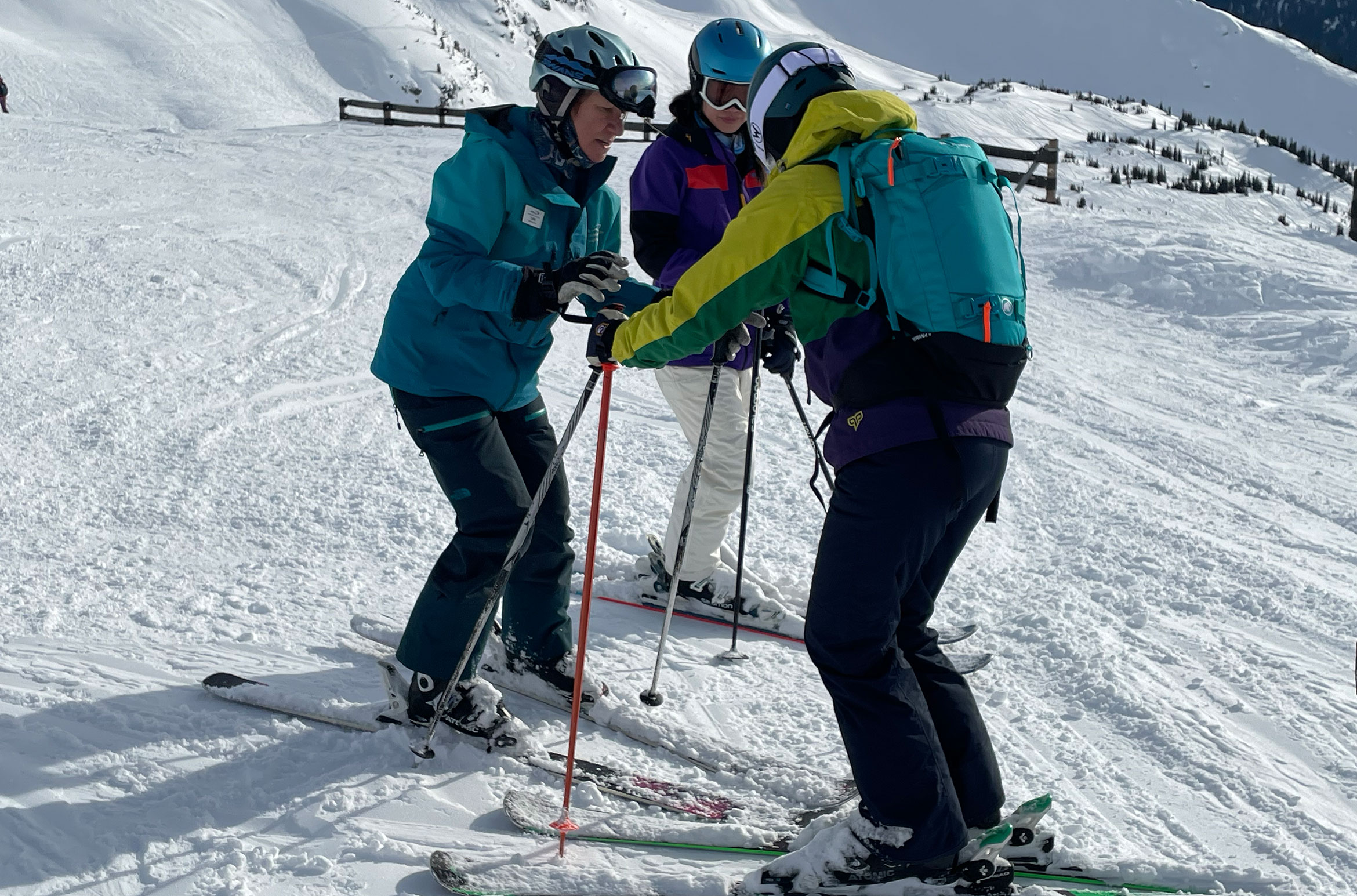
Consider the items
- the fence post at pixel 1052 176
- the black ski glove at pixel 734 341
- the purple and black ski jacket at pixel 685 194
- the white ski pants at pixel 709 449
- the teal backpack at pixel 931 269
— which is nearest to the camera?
the teal backpack at pixel 931 269

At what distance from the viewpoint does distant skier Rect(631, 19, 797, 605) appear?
3949 mm

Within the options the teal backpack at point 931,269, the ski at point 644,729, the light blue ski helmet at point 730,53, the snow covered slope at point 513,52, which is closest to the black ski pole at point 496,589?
the ski at point 644,729

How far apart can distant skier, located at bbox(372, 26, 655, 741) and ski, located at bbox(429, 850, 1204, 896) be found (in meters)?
0.67

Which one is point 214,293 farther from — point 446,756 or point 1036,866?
point 1036,866

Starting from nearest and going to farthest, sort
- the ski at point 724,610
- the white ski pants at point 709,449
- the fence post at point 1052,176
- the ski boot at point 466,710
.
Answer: the ski boot at point 466,710 → the white ski pants at point 709,449 → the ski at point 724,610 → the fence post at point 1052,176

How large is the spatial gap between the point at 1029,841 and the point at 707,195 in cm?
239

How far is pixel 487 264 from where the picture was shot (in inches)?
120

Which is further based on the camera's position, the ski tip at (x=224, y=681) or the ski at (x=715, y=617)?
the ski at (x=715, y=617)

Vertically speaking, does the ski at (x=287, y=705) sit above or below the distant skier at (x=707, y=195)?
below

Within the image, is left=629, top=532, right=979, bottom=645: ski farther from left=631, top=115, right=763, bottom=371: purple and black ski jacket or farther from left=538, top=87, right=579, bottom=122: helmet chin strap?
left=538, top=87, right=579, bottom=122: helmet chin strap

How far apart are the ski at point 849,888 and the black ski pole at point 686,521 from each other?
1.09m

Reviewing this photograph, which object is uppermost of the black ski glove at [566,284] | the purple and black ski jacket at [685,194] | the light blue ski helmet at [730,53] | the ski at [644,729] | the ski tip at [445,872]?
the light blue ski helmet at [730,53]

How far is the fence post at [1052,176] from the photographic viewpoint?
15.9 metres

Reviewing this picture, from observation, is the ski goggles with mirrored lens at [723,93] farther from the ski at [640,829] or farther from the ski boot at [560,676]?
the ski at [640,829]
